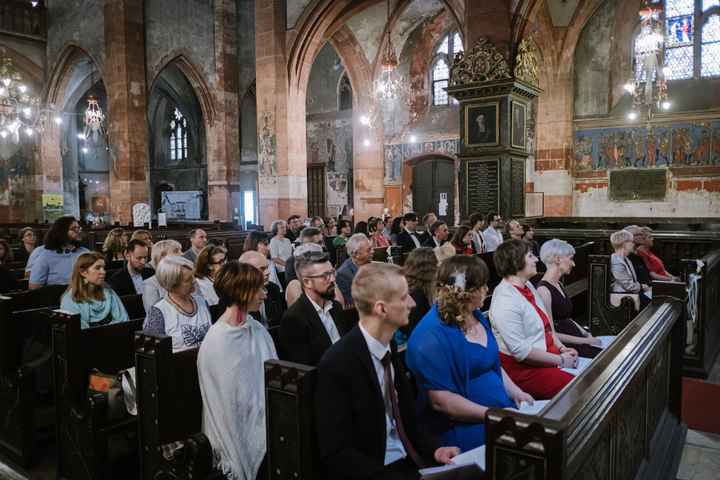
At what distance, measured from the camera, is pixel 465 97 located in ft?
37.8

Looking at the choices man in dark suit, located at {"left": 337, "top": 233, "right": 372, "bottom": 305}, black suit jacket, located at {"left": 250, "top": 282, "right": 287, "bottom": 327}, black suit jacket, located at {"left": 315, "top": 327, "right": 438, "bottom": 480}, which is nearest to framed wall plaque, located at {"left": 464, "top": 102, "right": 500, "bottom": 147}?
man in dark suit, located at {"left": 337, "top": 233, "right": 372, "bottom": 305}

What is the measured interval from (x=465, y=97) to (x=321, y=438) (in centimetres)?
1048

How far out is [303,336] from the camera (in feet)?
9.69

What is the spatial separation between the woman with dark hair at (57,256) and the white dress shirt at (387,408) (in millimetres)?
4516

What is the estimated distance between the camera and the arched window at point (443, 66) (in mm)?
18984

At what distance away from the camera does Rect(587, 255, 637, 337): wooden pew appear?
6.10m

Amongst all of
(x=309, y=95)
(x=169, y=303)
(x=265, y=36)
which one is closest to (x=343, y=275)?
(x=169, y=303)

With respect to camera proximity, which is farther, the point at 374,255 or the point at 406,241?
the point at 406,241

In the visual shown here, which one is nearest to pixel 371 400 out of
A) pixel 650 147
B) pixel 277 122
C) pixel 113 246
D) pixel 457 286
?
pixel 457 286

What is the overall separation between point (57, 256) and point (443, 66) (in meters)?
16.1

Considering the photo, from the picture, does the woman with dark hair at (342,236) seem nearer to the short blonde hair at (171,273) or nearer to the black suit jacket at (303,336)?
the short blonde hair at (171,273)

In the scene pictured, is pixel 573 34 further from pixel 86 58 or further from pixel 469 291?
pixel 86 58

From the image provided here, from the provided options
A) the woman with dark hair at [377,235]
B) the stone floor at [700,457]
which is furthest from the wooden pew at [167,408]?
the woman with dark hair at [377,235]

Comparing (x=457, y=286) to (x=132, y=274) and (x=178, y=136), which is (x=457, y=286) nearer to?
(x=132, y=274)
